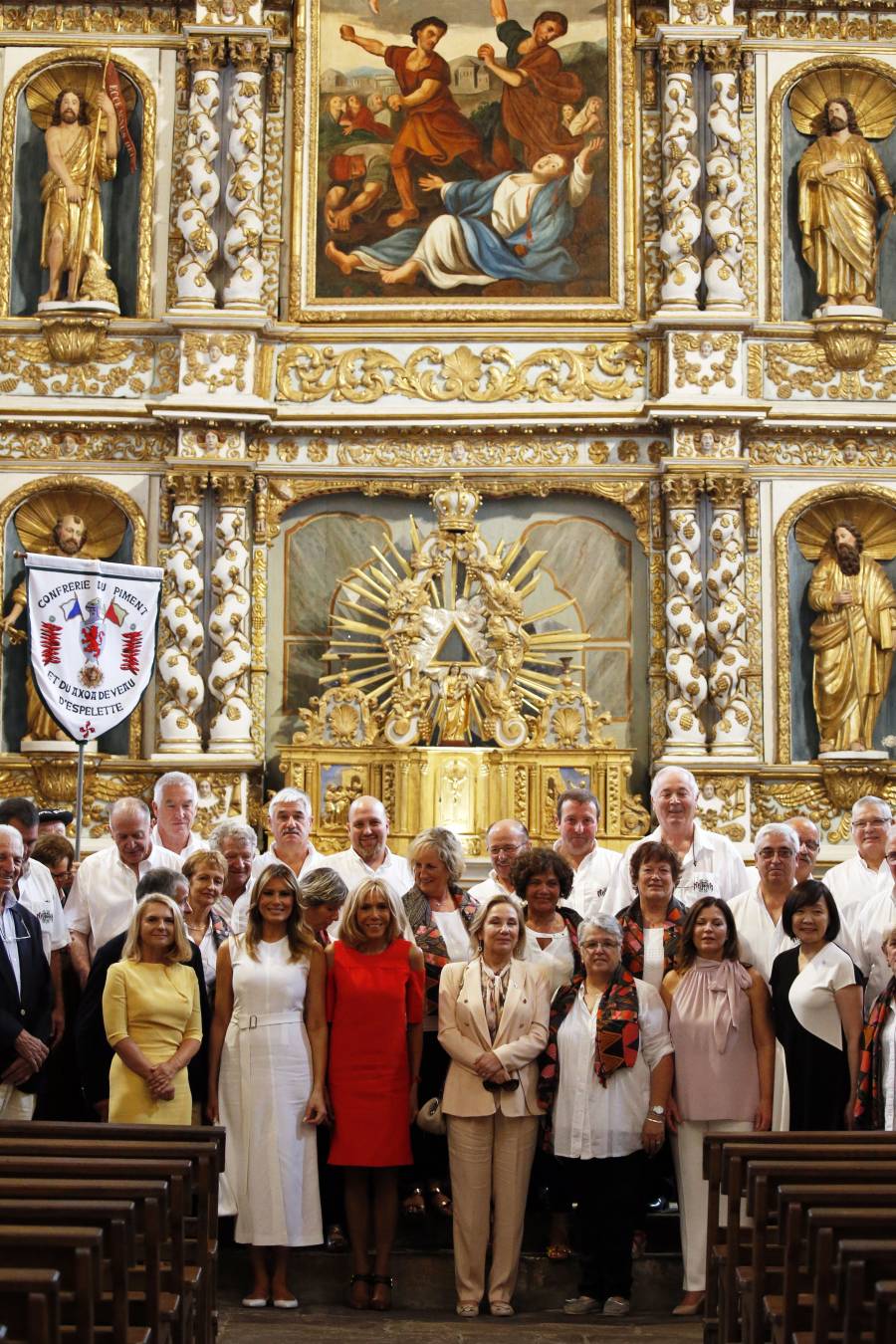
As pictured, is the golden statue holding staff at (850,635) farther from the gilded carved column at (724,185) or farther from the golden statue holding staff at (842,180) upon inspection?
the gilded carved column at (724,185)

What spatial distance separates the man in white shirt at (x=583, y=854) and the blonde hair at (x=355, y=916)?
148 cm

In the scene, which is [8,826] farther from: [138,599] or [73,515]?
[73,515]

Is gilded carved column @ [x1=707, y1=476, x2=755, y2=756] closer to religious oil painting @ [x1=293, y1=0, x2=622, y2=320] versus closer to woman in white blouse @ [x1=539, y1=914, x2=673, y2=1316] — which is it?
religious oil painting @ [x1=293, y1=0, x2=622, y2=320]

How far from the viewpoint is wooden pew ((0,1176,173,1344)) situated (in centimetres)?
502

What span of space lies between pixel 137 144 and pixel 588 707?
209 inches

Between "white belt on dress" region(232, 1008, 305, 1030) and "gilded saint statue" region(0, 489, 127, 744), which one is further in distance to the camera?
"gilded saint statue" region(0, 489, 127, 744)

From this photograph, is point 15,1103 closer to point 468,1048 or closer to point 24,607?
point 468,1048

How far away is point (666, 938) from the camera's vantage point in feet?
25.7

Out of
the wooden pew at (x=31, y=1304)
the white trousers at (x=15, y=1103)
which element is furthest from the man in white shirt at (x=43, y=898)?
the wooden pew at (x=31, y=1304)

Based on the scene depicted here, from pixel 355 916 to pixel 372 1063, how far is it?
57cm

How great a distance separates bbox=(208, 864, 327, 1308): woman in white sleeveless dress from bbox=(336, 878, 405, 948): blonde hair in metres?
0.14

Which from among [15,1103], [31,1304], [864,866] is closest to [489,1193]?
[15,1103]

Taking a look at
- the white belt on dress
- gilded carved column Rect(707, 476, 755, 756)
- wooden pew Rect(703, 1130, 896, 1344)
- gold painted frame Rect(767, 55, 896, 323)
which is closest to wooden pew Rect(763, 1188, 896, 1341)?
wooden pew Rect(703, 1130, 896, 1344)

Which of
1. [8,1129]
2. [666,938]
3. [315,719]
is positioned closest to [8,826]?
[8,1129]
